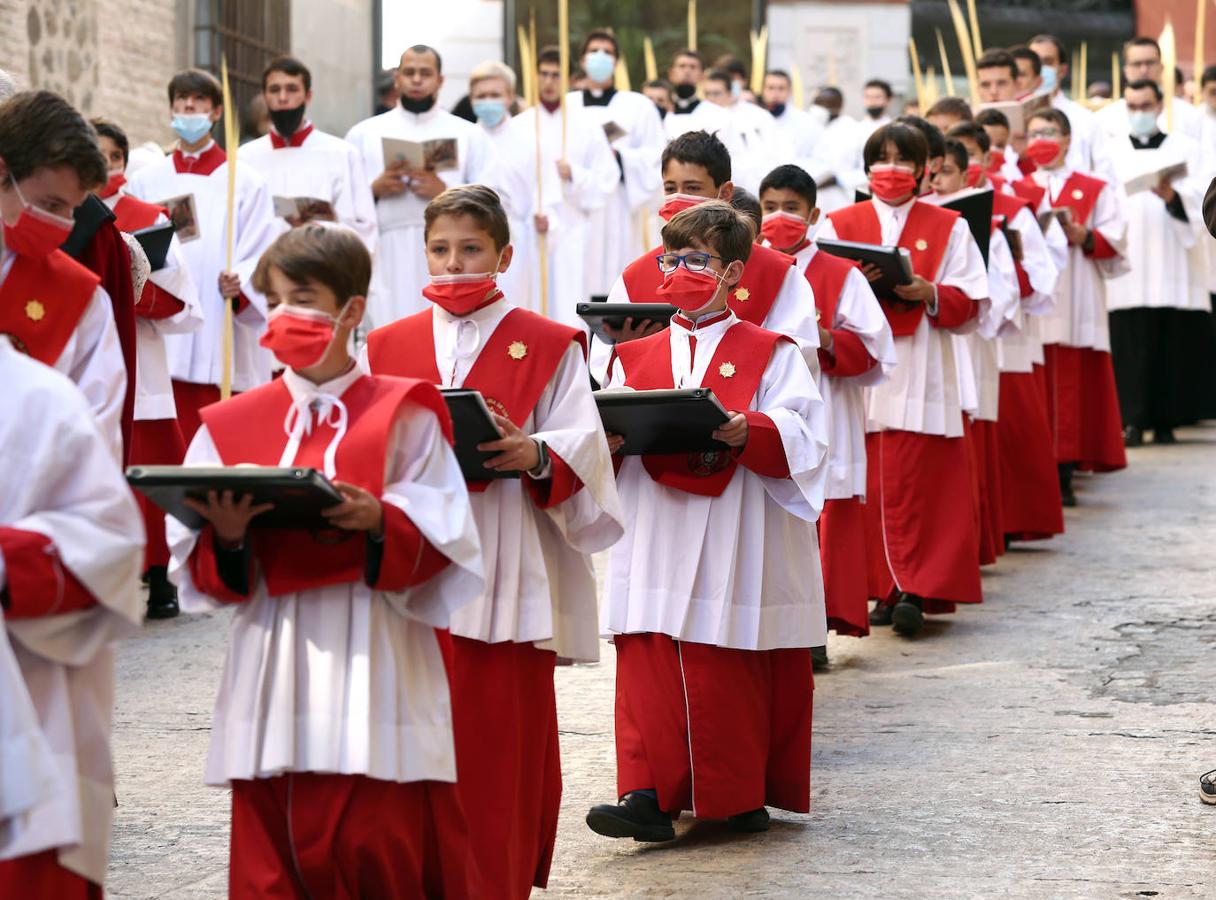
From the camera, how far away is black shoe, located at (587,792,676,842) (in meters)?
5.97

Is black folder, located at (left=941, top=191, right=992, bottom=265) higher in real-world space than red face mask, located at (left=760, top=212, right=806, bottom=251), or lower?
higher

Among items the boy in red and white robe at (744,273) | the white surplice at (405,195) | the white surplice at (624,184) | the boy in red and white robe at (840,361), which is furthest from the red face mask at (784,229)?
the white surplice at (624,184)

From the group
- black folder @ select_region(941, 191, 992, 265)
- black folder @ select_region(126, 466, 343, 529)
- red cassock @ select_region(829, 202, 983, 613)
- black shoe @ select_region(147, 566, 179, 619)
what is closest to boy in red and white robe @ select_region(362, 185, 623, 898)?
black folder @ select_region(126, 466, 343, 529)

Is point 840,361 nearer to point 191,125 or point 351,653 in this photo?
point 351,653

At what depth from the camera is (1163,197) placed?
15.3 metres

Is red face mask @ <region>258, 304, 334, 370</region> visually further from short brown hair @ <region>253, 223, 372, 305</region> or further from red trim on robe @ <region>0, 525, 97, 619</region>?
red trim on robe @ <region>0, 525, 97, 619</region>

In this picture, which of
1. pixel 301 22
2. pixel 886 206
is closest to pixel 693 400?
pixel 886 206

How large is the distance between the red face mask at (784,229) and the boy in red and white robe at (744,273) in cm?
95

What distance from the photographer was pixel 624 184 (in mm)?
17031

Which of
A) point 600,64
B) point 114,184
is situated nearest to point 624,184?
point 600,64

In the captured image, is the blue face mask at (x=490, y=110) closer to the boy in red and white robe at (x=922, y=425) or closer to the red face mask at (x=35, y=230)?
the boy in red and white robe at (x=922, y=425)

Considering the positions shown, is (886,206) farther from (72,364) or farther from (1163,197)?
(1163,197)

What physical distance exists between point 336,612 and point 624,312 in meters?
2.44

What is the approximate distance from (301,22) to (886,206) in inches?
470
